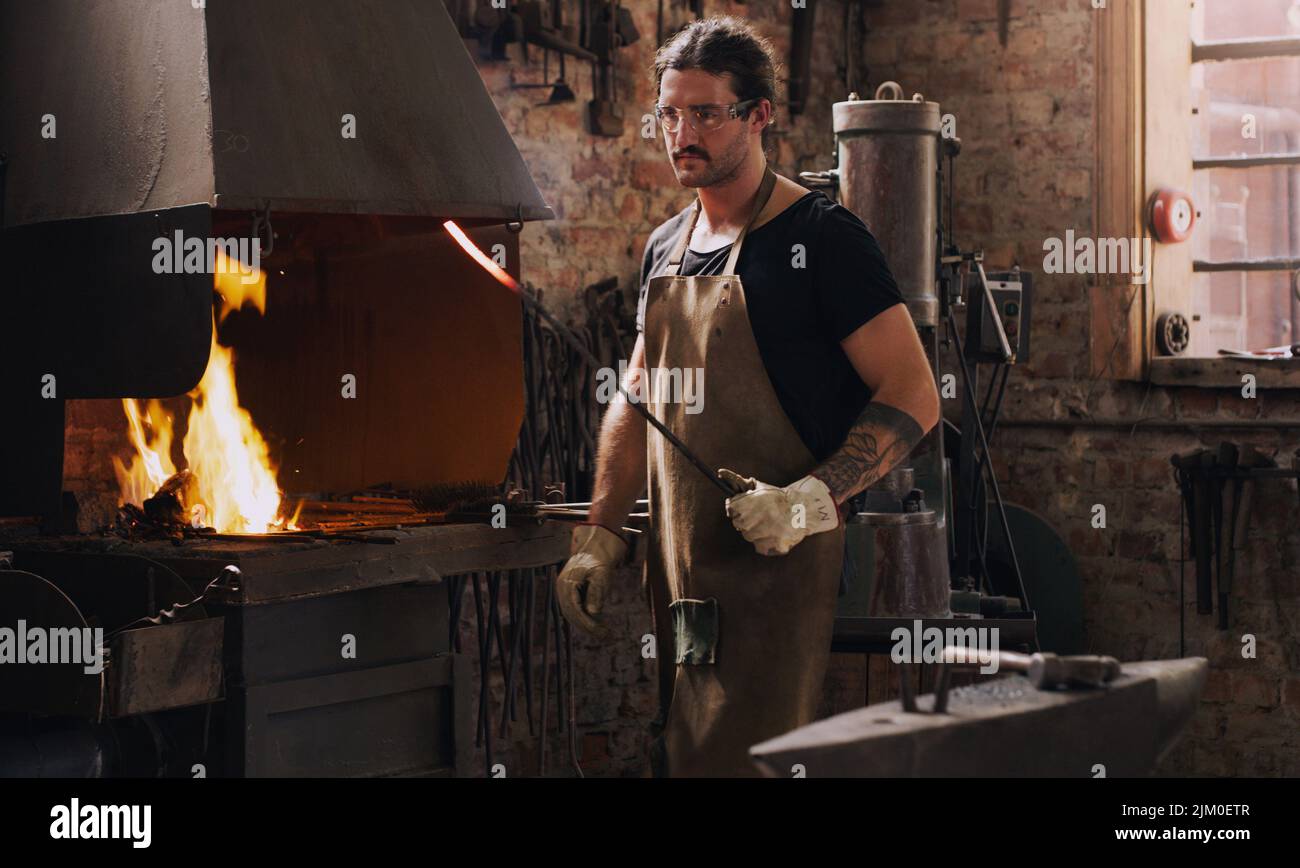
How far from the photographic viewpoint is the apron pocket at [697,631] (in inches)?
107

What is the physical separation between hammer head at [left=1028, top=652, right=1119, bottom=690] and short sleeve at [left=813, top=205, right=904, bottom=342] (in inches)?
33.1

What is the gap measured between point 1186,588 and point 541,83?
2.75 m

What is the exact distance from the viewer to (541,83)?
491 cm

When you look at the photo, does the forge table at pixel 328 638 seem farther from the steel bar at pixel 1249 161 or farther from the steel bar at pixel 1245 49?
the steel bar at pixel 1245 49

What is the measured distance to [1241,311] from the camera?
5.82m

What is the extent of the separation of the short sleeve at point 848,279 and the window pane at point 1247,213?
3489 mm

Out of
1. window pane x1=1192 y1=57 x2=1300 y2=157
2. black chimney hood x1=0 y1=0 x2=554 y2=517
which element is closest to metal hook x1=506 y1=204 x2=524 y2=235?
black chimney hood x1=0 y1=0 x2=554 y2=517

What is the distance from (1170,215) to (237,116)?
11.9 ft

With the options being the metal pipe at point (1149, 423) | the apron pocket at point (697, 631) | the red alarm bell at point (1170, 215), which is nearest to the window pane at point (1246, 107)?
the red alarm bell at point (1170, 215)

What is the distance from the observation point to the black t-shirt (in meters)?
2.72

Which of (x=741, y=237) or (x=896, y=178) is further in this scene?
(x=896, y=178)

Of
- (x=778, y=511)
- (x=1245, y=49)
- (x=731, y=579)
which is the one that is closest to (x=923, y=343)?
(x=731, y=579)

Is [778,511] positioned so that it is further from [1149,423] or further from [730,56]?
[1149,423]
